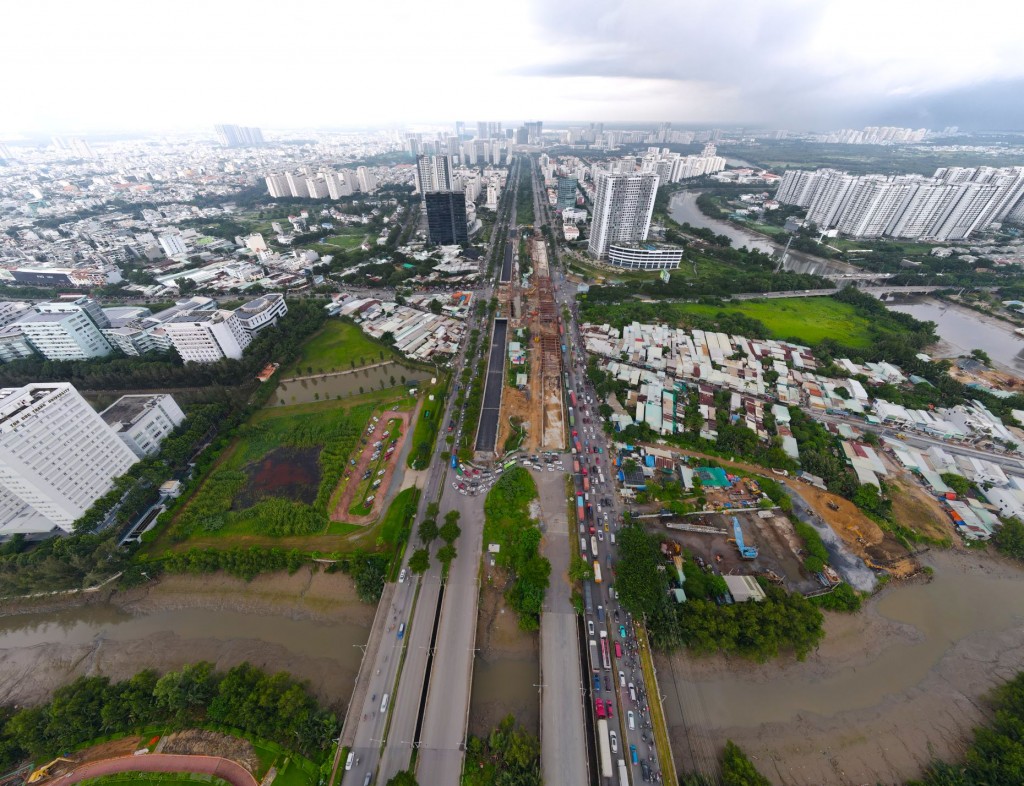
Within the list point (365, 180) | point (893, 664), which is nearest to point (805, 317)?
point (893, 664)

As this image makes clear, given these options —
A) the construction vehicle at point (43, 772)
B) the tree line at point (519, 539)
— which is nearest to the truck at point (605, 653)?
the tree line at point (519, 539)

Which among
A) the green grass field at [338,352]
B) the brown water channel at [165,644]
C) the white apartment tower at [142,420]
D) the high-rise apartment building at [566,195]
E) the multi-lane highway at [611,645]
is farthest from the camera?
the high-rise apartment building at [566,195]

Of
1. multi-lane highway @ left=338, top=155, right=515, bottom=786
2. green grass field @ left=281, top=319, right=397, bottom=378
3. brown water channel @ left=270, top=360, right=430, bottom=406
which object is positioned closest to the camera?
multi-lane highway @ left=338, top=155, right=515, bottom=786

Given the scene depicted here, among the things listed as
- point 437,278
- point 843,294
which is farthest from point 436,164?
point 843,294

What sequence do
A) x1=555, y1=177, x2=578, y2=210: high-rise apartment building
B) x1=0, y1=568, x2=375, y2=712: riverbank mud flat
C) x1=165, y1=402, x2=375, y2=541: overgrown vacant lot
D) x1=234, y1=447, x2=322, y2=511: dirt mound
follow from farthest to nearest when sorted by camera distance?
x1=555, y1=177, x2=578, y2=210: high-rise apartment building
x1=234, y1=447, x2=322, y2=511: dirt mound
x1=165, y1=402, x2=375, y2=541: overgrown vacant lot
x1=0, y1=568, x2=375, y2=712: riverbank mud flat

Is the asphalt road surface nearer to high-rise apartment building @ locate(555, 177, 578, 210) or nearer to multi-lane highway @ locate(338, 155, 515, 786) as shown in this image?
multi-lane highway @ locate(338, 155, 515, 786)

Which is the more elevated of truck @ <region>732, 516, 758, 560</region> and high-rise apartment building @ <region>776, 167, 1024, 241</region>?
high-rise apartment building @ <region>776, 167, 1024, 241</region>

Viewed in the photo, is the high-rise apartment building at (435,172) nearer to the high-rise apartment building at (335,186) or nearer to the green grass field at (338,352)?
the high-rise apartment building at (335,186)

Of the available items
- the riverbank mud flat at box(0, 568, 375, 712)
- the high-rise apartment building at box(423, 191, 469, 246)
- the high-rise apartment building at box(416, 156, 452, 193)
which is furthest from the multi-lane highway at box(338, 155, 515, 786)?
the high-rise apartment building at box(416, 156, 452, 193)
